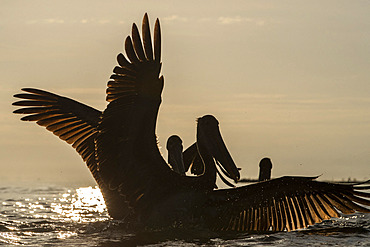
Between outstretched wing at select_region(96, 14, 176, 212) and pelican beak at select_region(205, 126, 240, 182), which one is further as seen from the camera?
pelican beak at select_region(205, 126, 240, 182)

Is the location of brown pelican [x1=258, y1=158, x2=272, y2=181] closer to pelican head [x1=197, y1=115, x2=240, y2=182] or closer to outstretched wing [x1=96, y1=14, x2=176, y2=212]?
pelican head [x1=197, y1=115, x2=240, y2=182]

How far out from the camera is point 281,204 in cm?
1103

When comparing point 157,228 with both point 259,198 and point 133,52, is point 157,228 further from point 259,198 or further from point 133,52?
point 133,52

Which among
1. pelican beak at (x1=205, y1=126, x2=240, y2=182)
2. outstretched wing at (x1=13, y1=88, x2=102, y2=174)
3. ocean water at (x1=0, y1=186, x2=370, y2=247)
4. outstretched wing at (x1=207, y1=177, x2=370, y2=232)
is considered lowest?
ocean water at (x1=0, y1=186, x2=370, y2=247)

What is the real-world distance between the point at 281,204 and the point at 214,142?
133 centimetres

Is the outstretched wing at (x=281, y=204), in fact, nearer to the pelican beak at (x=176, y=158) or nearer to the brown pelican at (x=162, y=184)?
the brown pelican at (x=162, y=184)

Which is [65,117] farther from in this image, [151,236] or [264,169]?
[264,169]

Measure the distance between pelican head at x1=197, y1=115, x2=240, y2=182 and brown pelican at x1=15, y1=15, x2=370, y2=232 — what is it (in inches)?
0.6

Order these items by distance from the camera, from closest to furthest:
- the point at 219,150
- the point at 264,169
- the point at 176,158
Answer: the point at 219,150 → the point at 176,158 → the point at 264,169

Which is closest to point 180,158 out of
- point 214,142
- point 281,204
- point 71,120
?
point 71,120

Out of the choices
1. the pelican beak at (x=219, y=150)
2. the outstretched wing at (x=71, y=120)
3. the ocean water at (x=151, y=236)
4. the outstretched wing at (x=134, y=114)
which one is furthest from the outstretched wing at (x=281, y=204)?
the outstretched wing at (x=71, y=120)

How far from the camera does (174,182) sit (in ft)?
37.1

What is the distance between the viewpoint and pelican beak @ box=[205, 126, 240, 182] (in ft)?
37.2

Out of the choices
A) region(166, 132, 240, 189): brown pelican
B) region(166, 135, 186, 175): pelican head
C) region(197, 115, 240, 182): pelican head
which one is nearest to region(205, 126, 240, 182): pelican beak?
region(197, 115, 240, 182): pelican head
